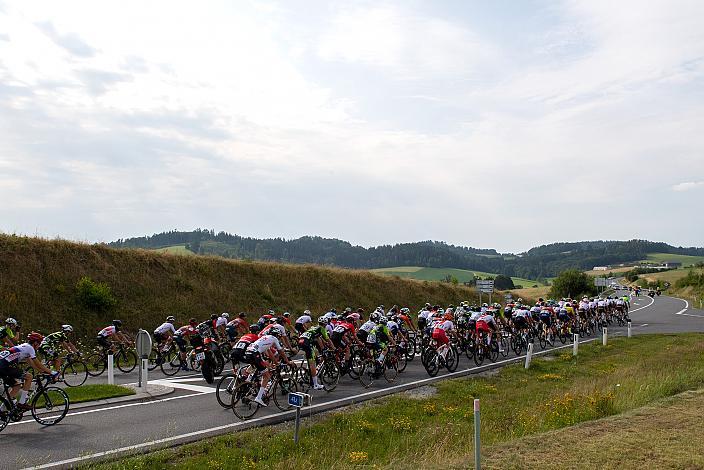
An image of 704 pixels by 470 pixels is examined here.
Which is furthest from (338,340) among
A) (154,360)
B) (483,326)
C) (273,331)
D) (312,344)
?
(154,360)

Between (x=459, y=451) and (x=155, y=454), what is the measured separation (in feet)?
15.9

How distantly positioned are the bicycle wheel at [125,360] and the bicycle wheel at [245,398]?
790cm

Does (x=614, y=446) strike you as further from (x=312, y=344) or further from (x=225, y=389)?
(x=225, y=389)

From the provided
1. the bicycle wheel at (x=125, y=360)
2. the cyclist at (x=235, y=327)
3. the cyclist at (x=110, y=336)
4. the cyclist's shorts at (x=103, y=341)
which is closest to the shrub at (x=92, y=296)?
the bicycle wheel at (x=125, y=360)

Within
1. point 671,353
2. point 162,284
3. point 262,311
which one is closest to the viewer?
point 671,353

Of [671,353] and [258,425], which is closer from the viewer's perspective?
[258,425]

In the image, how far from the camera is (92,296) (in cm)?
2717

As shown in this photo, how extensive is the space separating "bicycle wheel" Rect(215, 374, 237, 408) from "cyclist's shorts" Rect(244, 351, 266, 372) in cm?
69

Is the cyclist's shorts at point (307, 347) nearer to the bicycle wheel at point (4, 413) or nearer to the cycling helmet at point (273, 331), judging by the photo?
the cycling helmet at point (273, 331)

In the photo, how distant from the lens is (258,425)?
11.3 m

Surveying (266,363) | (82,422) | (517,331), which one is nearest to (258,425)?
(266,363)

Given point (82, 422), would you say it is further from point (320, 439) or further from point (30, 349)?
point (320, 439)

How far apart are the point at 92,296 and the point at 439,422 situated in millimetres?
20770

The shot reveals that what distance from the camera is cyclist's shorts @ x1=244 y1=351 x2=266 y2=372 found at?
1152 cm
